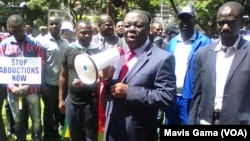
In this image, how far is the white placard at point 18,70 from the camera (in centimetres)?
590

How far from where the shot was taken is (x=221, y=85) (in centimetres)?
357

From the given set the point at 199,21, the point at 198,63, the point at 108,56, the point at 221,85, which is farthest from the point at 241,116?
the point at 199,21

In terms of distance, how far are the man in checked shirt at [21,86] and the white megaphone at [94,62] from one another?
2.70 m

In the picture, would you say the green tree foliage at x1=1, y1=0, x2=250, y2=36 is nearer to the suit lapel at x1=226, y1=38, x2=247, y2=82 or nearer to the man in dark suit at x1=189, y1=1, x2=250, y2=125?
the man in dark suit at x1=189, y1=1, x2=250, y2=125

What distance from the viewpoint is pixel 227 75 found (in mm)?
3523

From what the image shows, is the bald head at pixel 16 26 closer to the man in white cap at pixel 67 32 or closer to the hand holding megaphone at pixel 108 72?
the man in white cap at pixel 67 32

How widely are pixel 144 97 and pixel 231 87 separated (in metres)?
0.79

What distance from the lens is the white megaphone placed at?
3.25m

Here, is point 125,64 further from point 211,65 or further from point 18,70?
point 18,70

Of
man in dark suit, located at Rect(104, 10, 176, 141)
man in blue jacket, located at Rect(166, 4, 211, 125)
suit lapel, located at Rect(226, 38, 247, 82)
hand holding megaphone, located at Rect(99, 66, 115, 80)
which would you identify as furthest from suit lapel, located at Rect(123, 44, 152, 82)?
man in blue jacket, located at Rect(166, 4, 211, 125)

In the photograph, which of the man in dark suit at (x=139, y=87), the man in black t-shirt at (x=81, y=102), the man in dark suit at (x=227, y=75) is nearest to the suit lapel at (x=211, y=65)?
the man in dark suit at (x=227, y=75)

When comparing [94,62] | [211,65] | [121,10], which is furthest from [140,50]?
[121,10]

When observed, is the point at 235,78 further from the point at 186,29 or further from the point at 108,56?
the point at 186,29

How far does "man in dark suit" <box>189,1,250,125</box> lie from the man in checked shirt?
3.09 metres
